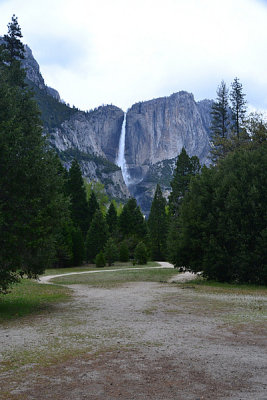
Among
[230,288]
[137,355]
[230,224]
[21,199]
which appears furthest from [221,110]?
[137,355]

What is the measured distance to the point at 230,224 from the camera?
21125 mm

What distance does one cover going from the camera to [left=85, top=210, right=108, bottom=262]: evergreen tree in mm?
49344

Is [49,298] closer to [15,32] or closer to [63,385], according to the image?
[63,385]

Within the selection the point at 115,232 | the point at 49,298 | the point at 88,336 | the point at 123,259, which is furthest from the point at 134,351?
the point at 115,232

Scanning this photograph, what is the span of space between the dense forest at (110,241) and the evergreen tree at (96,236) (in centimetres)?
265

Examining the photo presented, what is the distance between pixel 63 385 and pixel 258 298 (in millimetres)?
12182

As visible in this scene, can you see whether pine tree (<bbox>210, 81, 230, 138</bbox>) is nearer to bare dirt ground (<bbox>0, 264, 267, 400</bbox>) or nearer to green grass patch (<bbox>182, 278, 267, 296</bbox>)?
green grass patch (<bbox>182, 278, 267, 296</bbox>)

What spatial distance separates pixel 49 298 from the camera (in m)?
16.1

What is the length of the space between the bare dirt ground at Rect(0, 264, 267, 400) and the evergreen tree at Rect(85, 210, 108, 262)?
1458 inches

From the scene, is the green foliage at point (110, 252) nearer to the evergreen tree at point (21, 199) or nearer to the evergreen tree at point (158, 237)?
the evergreen tree at point (158, 237)

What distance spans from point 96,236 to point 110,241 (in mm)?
3451

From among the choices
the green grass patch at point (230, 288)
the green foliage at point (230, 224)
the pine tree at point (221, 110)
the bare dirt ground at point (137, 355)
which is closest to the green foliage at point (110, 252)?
the pine tree at point (221, 110)

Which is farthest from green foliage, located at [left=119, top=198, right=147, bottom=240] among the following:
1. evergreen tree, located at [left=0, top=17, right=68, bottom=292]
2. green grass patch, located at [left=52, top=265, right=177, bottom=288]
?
evergreen tree, located at [left=0, top=17, right=68, bottom=292]

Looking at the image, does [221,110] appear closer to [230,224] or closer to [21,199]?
[230,224]
